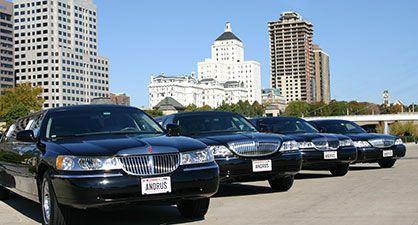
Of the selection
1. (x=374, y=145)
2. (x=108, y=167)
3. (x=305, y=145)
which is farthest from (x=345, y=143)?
(x=108, y=167)

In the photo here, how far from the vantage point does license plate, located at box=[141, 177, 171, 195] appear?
6.66 meters

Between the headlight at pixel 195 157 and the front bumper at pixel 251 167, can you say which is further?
the front bumper at pixel 251 167

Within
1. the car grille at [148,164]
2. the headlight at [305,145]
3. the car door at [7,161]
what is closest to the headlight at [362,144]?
the headlight at [305,145]

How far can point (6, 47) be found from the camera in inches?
7057

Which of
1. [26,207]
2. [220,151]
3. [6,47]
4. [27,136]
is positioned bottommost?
[26,207]

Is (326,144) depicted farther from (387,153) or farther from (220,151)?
(220,151)

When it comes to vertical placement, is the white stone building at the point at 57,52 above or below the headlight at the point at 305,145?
above

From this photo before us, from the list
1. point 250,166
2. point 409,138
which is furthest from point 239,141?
point 409,138

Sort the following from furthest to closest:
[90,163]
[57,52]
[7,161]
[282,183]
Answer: [57,52]
[282,183]
[7,161]
[90,163]

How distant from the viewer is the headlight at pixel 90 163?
6621 mm

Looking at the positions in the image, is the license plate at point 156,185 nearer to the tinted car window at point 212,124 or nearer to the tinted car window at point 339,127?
the tinted car window at point 212,124

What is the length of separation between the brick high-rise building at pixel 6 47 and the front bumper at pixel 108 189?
175 m

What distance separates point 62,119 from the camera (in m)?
8.13

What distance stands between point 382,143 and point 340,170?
2415mm
